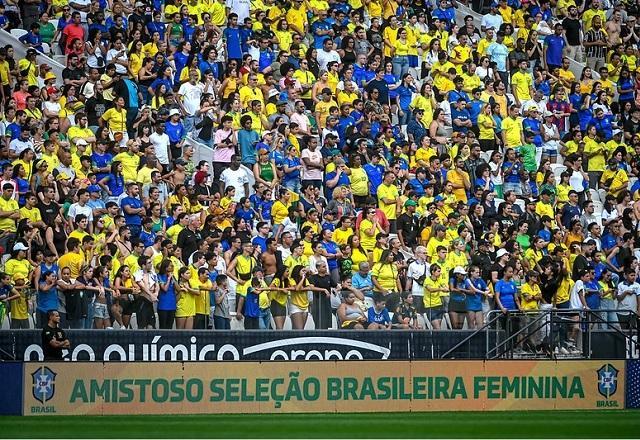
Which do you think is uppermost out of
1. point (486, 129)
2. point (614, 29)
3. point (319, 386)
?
point (614, 29)

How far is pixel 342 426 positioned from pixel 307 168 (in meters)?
7.98

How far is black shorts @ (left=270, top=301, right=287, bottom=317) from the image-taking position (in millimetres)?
23109

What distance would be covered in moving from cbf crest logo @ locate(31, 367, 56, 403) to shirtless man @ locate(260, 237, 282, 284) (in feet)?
14.8

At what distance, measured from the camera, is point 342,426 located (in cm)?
1984

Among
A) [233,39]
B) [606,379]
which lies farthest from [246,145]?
[606,379]

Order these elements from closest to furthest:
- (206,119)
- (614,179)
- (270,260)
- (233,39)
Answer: (270,260), (206,119), (233,39), (614,179)

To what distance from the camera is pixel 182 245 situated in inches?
936

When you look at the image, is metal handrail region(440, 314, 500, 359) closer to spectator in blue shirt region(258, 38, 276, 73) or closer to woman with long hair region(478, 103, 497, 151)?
woman with long hair region(478, 103, 497, 151)

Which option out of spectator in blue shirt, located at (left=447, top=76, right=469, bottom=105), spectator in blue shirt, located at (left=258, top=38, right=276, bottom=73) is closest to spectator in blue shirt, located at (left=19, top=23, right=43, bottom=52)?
spectator in blue shirt, located at (left=258, top=38, right=276, bottom=73)

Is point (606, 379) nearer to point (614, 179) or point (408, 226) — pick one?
point (408, 226)

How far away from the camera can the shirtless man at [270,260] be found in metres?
23.6

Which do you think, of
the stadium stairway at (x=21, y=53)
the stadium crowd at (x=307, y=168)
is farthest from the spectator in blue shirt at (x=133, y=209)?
the stadium stairway at (x=21, y=53)

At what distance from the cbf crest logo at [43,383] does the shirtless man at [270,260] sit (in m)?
4.50

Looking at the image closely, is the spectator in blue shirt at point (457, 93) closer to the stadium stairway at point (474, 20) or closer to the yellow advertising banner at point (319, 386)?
the stadium stairway at point (474, 20)
